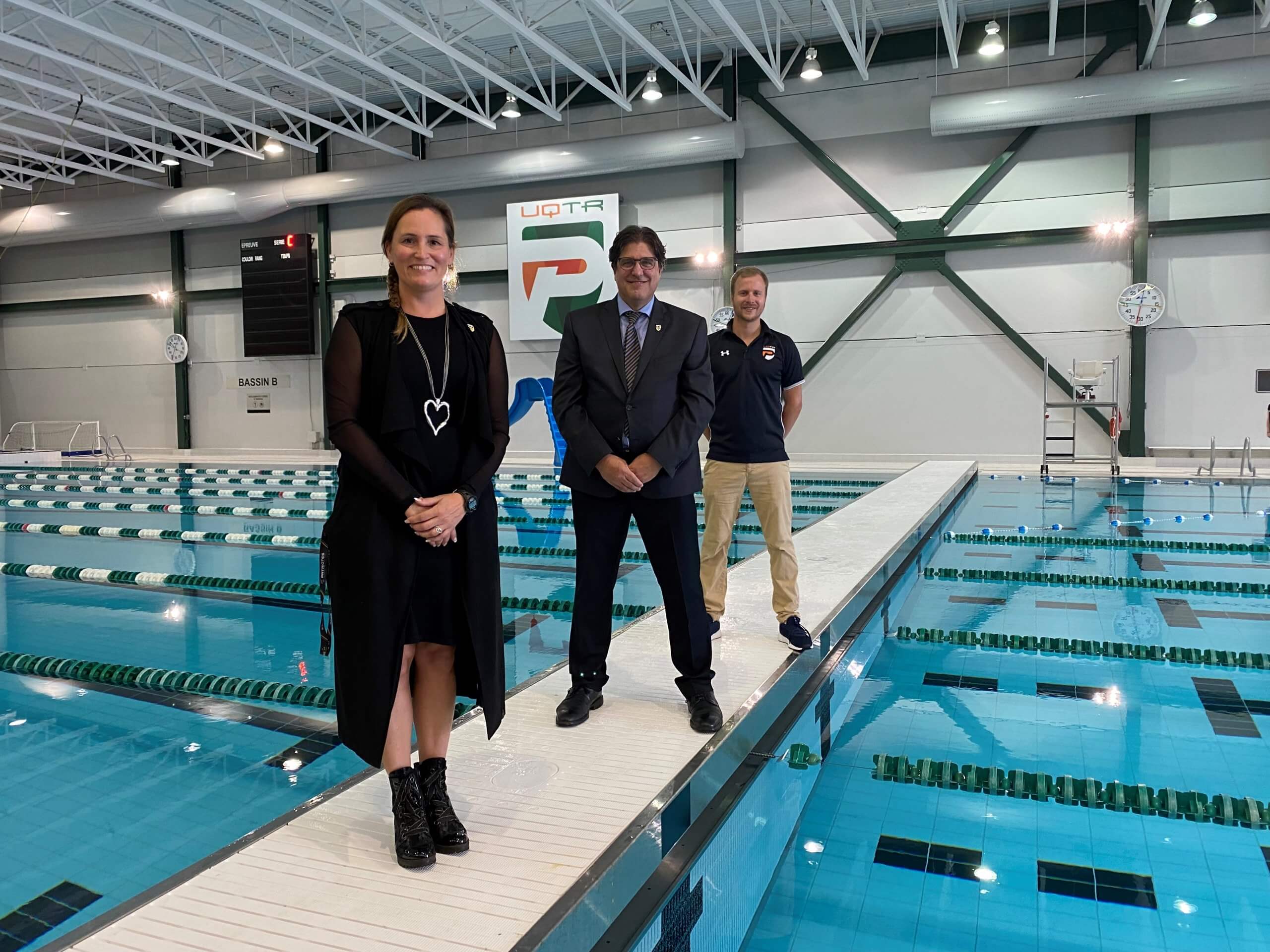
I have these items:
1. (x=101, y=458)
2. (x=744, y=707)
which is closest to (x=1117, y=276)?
(x=744, y=707)

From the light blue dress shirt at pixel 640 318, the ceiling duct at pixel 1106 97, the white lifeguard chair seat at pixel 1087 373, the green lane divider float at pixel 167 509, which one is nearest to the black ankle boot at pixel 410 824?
the light blue dress shirt at pixel 640 318

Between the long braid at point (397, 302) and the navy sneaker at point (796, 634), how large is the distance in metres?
1.95

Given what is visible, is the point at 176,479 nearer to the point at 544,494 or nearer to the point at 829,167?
the point at 544,494

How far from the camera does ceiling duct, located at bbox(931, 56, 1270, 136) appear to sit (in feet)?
37.3

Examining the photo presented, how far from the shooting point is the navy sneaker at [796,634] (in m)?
3.19

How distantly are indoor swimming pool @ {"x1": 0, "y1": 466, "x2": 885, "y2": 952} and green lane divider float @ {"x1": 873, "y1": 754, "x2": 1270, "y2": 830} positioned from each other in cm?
147

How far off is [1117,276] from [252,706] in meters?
13.4

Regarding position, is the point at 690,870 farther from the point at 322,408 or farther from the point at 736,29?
the point at 322,408

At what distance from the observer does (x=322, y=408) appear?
1789cm

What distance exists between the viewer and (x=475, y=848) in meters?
1.84

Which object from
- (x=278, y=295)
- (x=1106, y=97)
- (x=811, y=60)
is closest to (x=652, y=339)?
(x=811, y=60)

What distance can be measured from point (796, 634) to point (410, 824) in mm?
1758

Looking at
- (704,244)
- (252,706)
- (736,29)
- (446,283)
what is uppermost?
(736,29)

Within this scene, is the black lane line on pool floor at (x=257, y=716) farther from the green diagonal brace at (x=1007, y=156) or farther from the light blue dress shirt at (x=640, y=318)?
the green diagonal brace at (x=1007, y=156)
